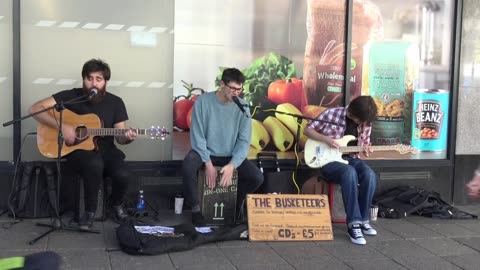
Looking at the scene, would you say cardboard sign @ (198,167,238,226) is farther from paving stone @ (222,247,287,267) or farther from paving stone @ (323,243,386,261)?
paving stone @ (323,243,386,261)

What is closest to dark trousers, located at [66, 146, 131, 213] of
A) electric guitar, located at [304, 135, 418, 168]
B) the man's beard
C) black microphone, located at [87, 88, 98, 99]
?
the man's beard

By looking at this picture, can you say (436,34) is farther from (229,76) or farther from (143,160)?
(143,160)

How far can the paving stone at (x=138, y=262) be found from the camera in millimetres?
3811

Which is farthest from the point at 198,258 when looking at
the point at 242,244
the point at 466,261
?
the point at 466,261

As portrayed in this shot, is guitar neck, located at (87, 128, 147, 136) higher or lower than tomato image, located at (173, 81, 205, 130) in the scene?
lower

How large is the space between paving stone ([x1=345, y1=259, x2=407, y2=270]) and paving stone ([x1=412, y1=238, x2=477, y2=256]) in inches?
21.8

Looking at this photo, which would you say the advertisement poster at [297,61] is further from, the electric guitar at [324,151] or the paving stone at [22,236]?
the paving stone at [22,236]

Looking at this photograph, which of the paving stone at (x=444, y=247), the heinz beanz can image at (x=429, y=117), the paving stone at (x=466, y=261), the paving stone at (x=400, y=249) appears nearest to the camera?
the paving stone at (x=466, y=261)

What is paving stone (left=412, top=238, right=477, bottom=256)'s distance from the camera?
14.7ft

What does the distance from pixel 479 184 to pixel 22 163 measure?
512cm

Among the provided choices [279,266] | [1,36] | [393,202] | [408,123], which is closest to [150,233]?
[279,266]

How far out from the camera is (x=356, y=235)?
4629 mm

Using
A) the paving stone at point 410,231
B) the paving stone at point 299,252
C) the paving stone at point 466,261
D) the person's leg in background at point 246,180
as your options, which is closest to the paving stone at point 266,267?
the paving stone at point 299,252

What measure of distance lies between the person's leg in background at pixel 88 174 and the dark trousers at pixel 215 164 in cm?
76
